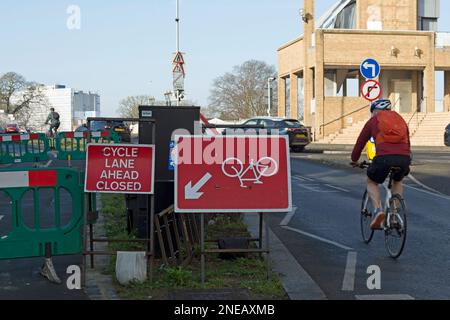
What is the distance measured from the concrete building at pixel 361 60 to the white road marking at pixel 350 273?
34.4 metres

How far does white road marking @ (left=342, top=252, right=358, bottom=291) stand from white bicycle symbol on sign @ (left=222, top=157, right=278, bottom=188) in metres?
1.27

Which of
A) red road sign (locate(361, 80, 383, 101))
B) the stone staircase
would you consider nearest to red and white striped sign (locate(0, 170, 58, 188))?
red road sign (locate(361, 80, 383, 101))

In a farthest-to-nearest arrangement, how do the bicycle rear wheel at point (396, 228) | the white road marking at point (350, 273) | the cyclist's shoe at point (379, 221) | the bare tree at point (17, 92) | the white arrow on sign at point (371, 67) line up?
the bare tree at point (17, 92)
the white arrow on sign at point (371, 67)
the cyclist's shoe at point (379, 221)
the bicycle rear wheel at point (396, 228)
the white road marking at point (350, 273)

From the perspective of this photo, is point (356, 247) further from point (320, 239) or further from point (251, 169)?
Result: point (251, 169)

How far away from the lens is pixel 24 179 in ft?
22.9

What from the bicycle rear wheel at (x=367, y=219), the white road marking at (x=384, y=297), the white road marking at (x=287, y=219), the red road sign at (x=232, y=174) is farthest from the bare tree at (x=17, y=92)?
the white road marking at (x=384, y=297)

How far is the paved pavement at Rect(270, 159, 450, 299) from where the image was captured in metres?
6.53

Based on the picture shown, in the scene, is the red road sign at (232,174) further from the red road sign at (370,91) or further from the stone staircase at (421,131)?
the stone staircase at (421,131)

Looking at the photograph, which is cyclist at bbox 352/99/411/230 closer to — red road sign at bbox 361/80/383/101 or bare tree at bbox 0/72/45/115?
red road sign at bbox 361/80/383/101

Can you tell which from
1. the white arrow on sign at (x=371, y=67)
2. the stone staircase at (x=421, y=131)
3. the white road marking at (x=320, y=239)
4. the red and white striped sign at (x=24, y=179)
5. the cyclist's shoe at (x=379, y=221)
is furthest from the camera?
the stone staircase at (x=421, y=131)

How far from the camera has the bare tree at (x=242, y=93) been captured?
8512cm
